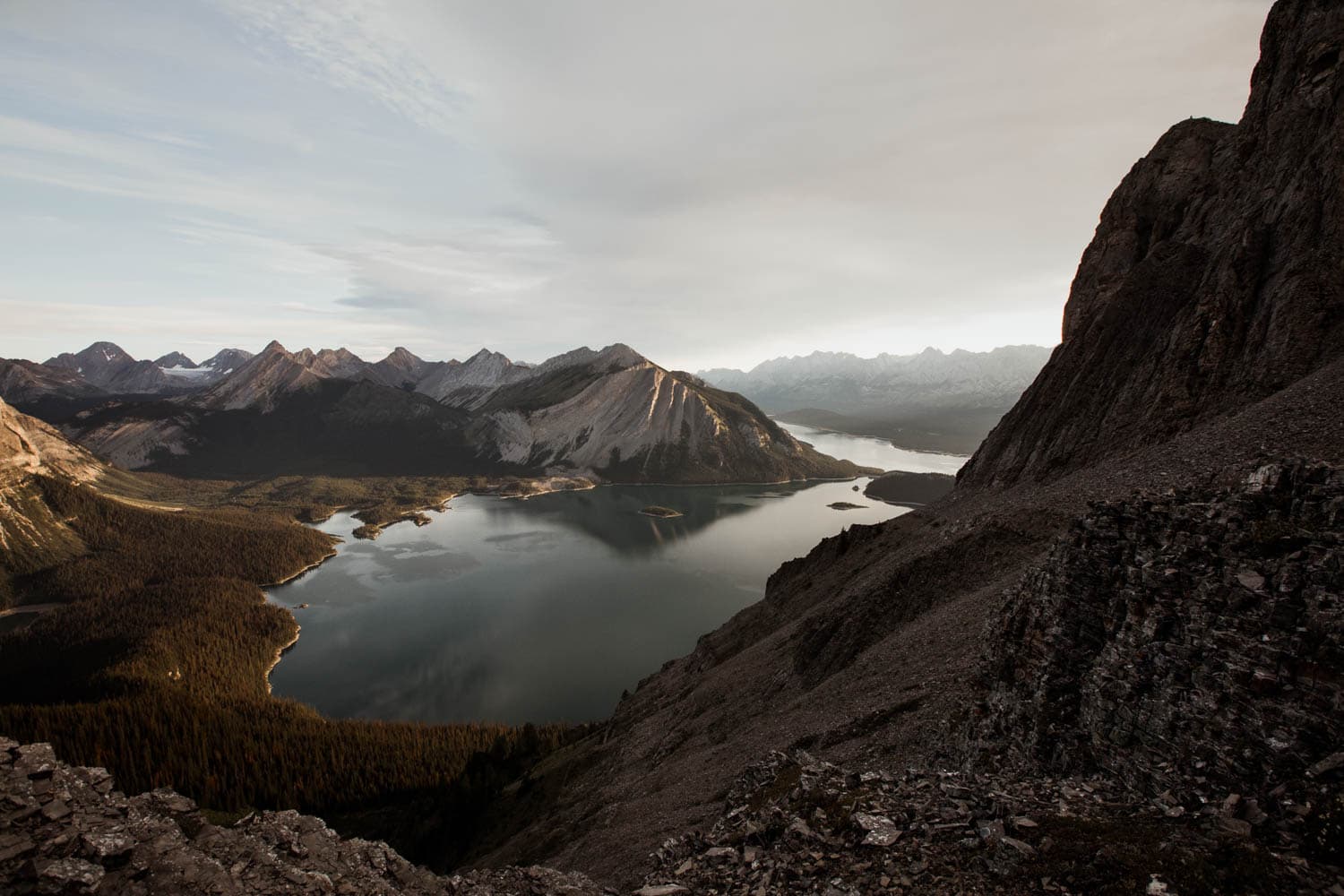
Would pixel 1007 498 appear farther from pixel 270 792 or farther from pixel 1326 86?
pixel 270 792

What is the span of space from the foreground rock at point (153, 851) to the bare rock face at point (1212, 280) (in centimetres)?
4849

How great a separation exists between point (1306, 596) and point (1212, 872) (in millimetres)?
6893

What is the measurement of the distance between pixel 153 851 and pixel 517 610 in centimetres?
9237

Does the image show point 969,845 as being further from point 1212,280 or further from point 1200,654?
point 1212,280

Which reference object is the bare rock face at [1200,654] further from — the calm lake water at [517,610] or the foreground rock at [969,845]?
the calm lake water at [517,610]

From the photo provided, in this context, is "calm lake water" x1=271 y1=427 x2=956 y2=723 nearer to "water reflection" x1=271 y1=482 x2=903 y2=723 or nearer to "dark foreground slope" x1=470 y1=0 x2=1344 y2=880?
"water reflection" x1=271 y1=482 x2=903 y2=723

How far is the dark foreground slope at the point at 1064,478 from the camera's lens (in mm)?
25953

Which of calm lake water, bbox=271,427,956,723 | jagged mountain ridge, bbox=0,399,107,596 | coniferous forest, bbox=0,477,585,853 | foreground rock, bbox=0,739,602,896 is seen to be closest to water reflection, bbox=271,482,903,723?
calm lake water, bbox=271,427,956,723

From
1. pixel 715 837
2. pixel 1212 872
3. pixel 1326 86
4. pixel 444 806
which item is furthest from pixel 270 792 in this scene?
pixel 1326 86

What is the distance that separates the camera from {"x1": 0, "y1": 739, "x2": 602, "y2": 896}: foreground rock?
12258 mm

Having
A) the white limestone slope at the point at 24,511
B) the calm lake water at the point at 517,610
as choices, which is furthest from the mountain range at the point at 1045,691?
the white limestone slope at the point at 24,511

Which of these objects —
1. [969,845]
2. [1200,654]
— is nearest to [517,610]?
[969,845]

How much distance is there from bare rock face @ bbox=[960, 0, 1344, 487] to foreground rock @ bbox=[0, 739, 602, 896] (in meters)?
Result: 48.5

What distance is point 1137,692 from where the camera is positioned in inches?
602
